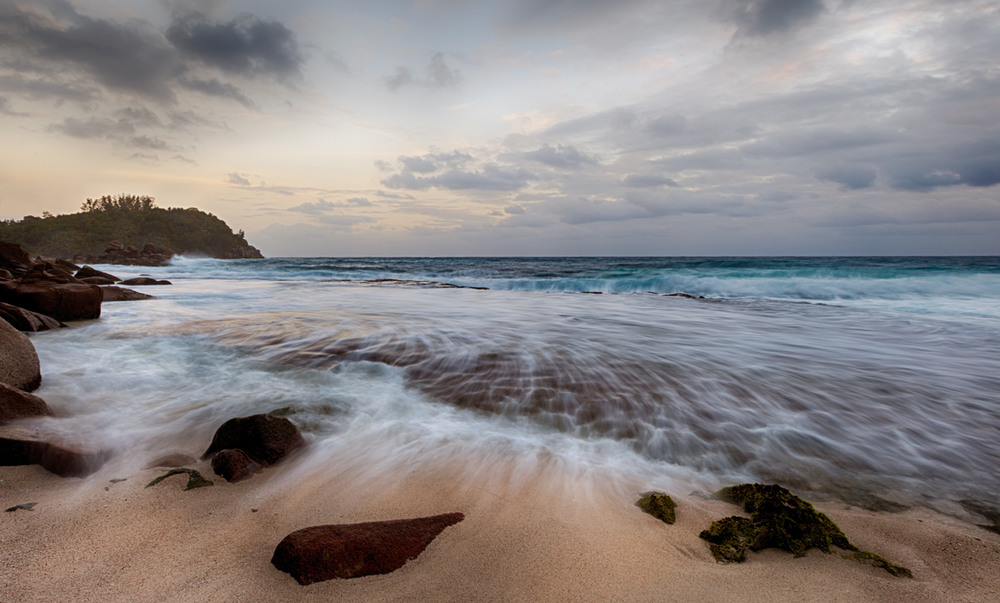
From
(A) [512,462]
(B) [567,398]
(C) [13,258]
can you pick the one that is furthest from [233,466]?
(C) [13,258]

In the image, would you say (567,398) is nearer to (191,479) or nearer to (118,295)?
(191,479)

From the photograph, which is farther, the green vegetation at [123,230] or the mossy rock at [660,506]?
the green vegetation at [123,230]

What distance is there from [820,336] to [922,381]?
2.78 m

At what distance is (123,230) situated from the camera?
76000mm

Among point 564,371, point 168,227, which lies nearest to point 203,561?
point 564,371

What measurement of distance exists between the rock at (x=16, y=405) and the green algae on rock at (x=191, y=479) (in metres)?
1.12

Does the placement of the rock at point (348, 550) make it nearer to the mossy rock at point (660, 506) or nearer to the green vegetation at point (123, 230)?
the mossy rock at point (660, 506)

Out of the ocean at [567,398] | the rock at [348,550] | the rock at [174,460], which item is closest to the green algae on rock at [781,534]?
the ocean at [567,398]

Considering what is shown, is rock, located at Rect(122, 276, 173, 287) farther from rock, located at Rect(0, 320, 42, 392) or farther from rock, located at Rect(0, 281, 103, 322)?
rock, located at Rect(0, 320, 42, 392)

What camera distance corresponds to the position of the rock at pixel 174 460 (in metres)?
2.29

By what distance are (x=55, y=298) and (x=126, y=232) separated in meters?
92.3

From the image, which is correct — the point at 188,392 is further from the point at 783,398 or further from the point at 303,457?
the point at 783,398

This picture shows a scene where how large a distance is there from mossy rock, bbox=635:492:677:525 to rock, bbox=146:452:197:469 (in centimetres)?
234

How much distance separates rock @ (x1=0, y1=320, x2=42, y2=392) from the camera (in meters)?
3.00
